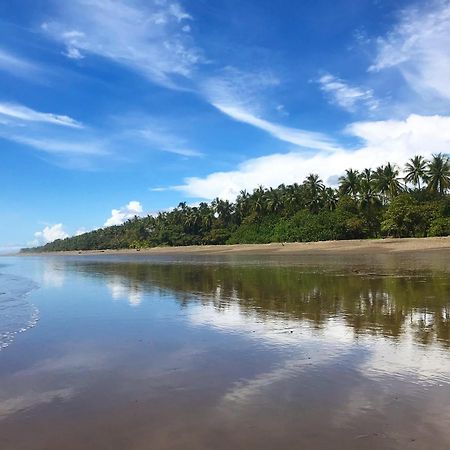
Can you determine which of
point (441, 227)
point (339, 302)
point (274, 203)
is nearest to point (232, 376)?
point (339, 302)

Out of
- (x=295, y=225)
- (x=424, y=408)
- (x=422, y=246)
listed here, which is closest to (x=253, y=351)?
(x=424, y=408)

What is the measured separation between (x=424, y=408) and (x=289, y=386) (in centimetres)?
200

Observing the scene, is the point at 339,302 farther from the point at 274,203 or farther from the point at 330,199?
the point at 274,203

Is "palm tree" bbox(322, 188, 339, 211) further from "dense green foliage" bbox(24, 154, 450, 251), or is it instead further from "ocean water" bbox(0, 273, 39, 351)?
"ocean water" bbox(0, 273, 39, 351)

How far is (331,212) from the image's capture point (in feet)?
272

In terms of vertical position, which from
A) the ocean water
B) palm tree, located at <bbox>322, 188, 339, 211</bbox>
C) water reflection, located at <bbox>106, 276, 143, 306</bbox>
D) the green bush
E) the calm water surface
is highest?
palm tree, located at <bbox>322, 188, 339, 211</bbox>

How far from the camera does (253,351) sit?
919cm

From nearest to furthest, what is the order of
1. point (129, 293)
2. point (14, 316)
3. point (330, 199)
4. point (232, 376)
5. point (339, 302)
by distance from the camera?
point (232, 376) < point (14, 316) < point (339, 302) < point (129, 293) < point (330, 199)

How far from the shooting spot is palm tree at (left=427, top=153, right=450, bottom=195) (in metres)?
72.7

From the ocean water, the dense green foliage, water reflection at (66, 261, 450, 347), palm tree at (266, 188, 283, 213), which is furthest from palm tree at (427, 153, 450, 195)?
the ocean water

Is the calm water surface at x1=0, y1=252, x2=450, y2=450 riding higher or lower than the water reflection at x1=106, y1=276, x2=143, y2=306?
lower

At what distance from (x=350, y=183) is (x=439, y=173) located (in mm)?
18602

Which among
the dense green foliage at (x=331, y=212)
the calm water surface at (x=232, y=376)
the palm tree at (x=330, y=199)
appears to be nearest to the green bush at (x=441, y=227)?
the dense green foliage at (x=331, y=212)

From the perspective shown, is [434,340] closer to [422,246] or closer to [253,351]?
[253,351]
